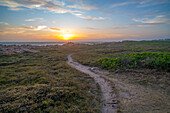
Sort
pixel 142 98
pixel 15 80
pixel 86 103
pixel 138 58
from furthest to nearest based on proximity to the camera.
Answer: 1. pixel 138 58
2. pixel 15 80
3. pixel 142 98
4. pixel 86 103

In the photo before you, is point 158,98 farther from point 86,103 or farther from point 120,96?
point 86,103

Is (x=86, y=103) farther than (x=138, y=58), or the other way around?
(x=138, y=58)

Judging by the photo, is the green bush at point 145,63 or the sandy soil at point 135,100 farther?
the green bush at point 145,63

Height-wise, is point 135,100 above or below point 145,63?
below

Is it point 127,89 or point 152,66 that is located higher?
point 152,66

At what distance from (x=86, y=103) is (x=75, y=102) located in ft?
2.39

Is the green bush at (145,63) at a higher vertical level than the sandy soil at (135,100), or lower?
higher

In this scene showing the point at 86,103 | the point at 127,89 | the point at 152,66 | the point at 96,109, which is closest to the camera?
the point at 96,109

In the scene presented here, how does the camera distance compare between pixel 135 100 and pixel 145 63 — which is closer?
pixel 135 100

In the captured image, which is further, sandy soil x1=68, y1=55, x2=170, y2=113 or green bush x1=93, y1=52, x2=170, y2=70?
green bush x1=93, y1=52, x2=170, y2=70

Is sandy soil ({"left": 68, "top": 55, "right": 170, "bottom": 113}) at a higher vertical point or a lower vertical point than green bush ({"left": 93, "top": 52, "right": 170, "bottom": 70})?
lower

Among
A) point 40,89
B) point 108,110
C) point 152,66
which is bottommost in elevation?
point 108,110

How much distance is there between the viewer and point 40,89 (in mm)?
6703

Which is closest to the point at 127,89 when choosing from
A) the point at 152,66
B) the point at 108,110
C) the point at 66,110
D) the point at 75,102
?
the point at 108,110
